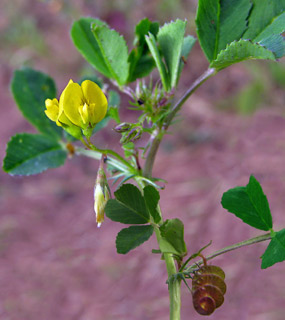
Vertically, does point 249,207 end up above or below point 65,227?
below

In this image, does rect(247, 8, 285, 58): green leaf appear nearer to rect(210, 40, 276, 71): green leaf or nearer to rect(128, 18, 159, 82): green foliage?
rect(210, 40, 276, 71): green leaf

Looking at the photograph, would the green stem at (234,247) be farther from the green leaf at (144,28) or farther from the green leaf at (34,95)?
the green leaf at (34,95)

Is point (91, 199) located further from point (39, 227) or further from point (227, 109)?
point (227, 109)

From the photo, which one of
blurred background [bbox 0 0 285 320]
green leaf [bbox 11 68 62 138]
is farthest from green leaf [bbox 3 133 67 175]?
blurred background [bbox 0 0 285 320]

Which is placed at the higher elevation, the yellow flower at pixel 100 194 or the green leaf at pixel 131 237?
the yellow flower at pixel 100 194

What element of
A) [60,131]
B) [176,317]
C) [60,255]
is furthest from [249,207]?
→ [60,255]

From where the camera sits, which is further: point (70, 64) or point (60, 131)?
point (70, 64)

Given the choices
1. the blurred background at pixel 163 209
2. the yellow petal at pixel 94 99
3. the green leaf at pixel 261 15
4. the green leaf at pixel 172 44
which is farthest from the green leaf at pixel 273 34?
the blurred background at pixel 163 209

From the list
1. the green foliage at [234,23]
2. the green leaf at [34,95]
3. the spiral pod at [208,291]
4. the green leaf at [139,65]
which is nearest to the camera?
the spiral pod at [208,291]
